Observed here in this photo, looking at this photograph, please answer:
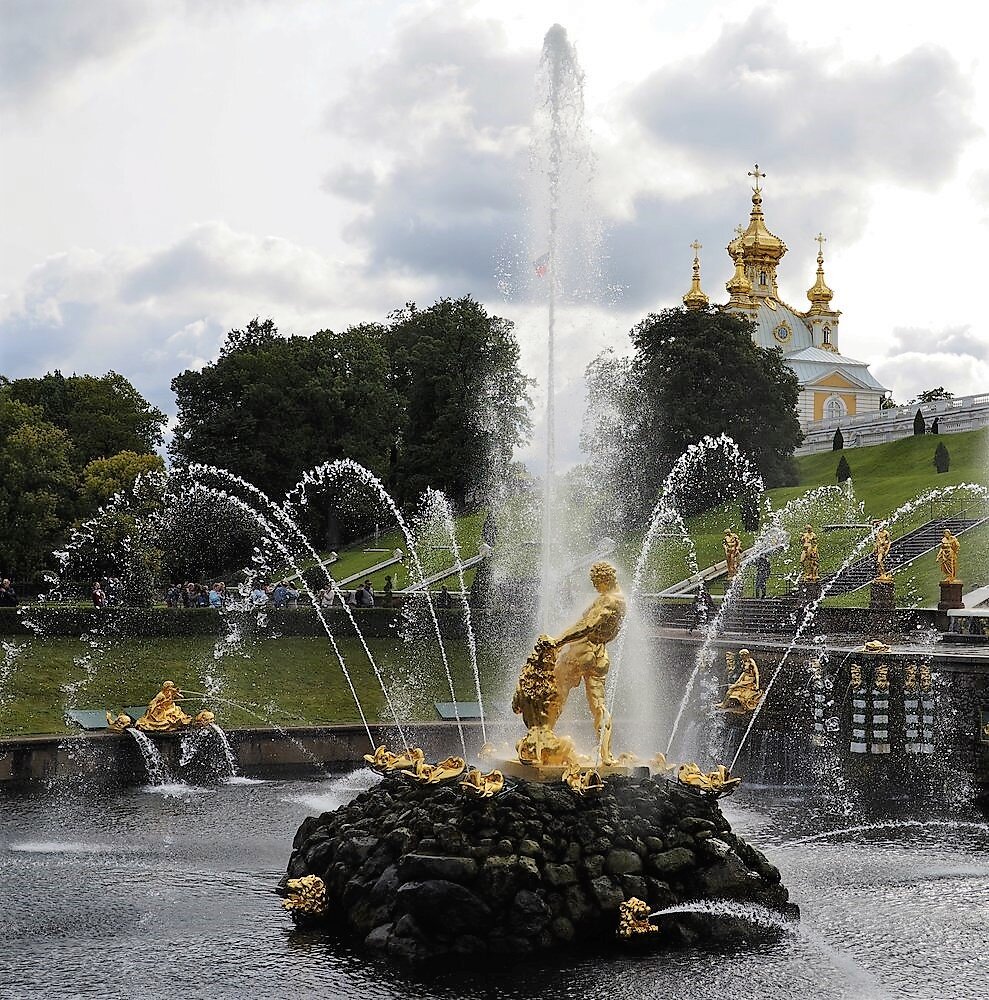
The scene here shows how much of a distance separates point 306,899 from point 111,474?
4230 centimetres

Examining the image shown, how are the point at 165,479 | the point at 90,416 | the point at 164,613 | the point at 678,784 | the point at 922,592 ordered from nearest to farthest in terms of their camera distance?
the point at 678,784 → the point at 164,613 → the point at 922,592 → the point at 165,479 → the point at 90,416

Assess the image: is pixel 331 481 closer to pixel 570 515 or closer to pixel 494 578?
pixel 570 515

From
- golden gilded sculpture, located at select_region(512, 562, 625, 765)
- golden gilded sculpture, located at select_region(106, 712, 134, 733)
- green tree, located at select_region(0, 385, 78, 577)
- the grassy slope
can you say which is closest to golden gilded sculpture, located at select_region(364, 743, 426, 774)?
golden gilded sculpture, located at select_region(512, 562, 625, 765)

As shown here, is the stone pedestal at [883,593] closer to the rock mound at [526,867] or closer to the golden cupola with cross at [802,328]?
the rock mound at [526,867]

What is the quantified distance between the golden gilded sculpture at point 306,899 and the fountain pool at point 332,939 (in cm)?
16

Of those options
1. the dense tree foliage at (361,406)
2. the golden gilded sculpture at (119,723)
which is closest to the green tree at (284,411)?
the dense tree foliage at (361,406)

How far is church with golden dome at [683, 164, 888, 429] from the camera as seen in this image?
340ft

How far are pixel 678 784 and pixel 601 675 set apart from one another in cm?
159

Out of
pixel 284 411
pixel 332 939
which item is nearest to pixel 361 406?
pixel 284 411

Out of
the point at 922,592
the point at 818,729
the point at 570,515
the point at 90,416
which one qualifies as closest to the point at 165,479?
the point at 90,416

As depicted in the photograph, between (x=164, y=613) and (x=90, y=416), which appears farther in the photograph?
(x=90, y=416)

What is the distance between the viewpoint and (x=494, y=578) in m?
39.4

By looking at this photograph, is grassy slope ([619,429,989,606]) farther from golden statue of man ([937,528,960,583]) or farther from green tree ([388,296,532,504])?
green tree ([388,296,532,504])

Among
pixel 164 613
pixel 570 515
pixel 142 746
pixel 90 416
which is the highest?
pixel 90 416
